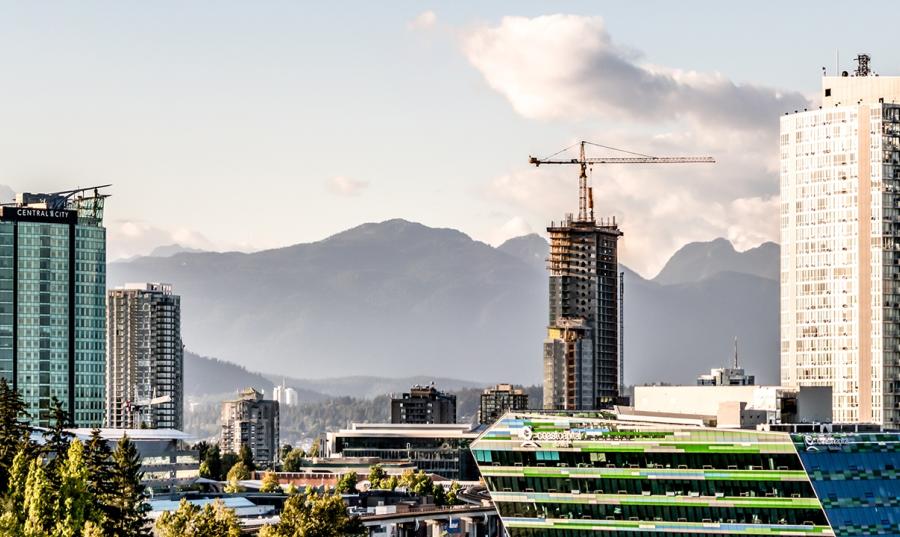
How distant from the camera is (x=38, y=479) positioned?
19875 centimetres

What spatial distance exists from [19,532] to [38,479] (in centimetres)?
561

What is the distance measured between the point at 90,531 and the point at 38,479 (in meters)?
9.17

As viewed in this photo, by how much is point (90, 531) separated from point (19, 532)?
10348mm

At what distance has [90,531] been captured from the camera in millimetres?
193125

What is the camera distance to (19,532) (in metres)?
200
